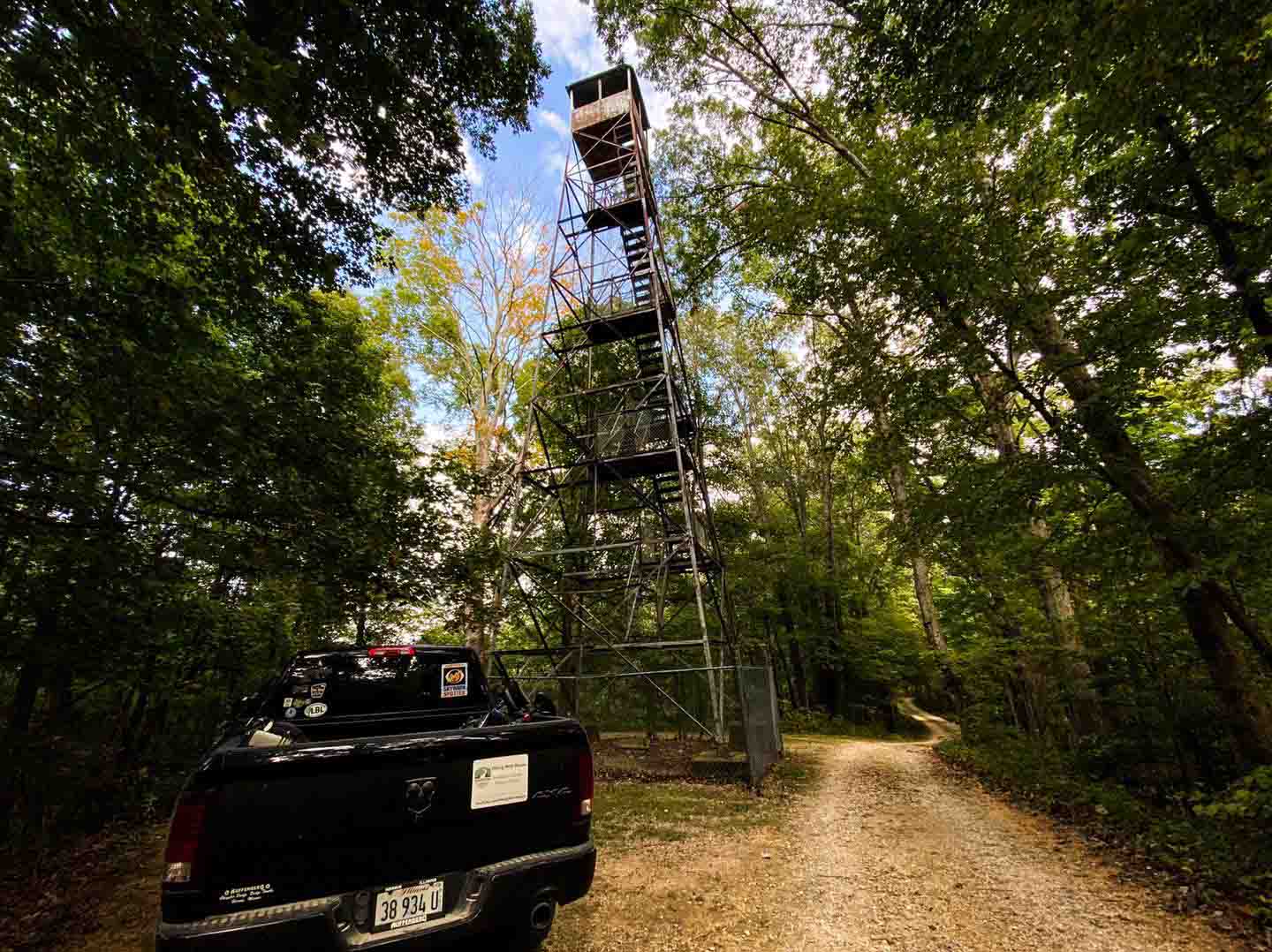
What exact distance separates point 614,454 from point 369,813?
28.1ft

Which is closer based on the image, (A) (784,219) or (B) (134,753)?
(B) (134,753)

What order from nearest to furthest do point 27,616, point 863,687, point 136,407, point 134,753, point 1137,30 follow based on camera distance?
1. point 1137,30
2. point 136,407
3. point 27,616
4. point 134,753
5. point 863,687

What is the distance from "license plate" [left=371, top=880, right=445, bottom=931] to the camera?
2049mm

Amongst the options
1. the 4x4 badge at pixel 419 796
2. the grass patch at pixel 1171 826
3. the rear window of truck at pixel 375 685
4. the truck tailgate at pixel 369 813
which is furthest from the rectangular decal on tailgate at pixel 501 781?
the grass patch at pixel 1171 826

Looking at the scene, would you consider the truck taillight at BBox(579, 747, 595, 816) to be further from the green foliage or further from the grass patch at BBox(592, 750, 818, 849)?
the green foliage

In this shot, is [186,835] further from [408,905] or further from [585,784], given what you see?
[585,784]

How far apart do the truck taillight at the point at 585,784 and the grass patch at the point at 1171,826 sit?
4.28 m

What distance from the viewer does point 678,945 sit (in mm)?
3168

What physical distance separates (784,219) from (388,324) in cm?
1124

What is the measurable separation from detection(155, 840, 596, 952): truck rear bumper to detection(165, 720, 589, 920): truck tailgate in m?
0.05

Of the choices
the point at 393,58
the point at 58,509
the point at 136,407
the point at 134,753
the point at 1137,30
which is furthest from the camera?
the point at 134,753

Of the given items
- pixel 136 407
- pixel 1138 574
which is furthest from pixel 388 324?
pixel 1138 574

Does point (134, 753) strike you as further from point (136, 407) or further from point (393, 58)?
point (393, 58)

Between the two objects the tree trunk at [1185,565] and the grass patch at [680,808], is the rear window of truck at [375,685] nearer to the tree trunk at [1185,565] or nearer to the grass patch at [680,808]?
the grass patch at [680,808]
